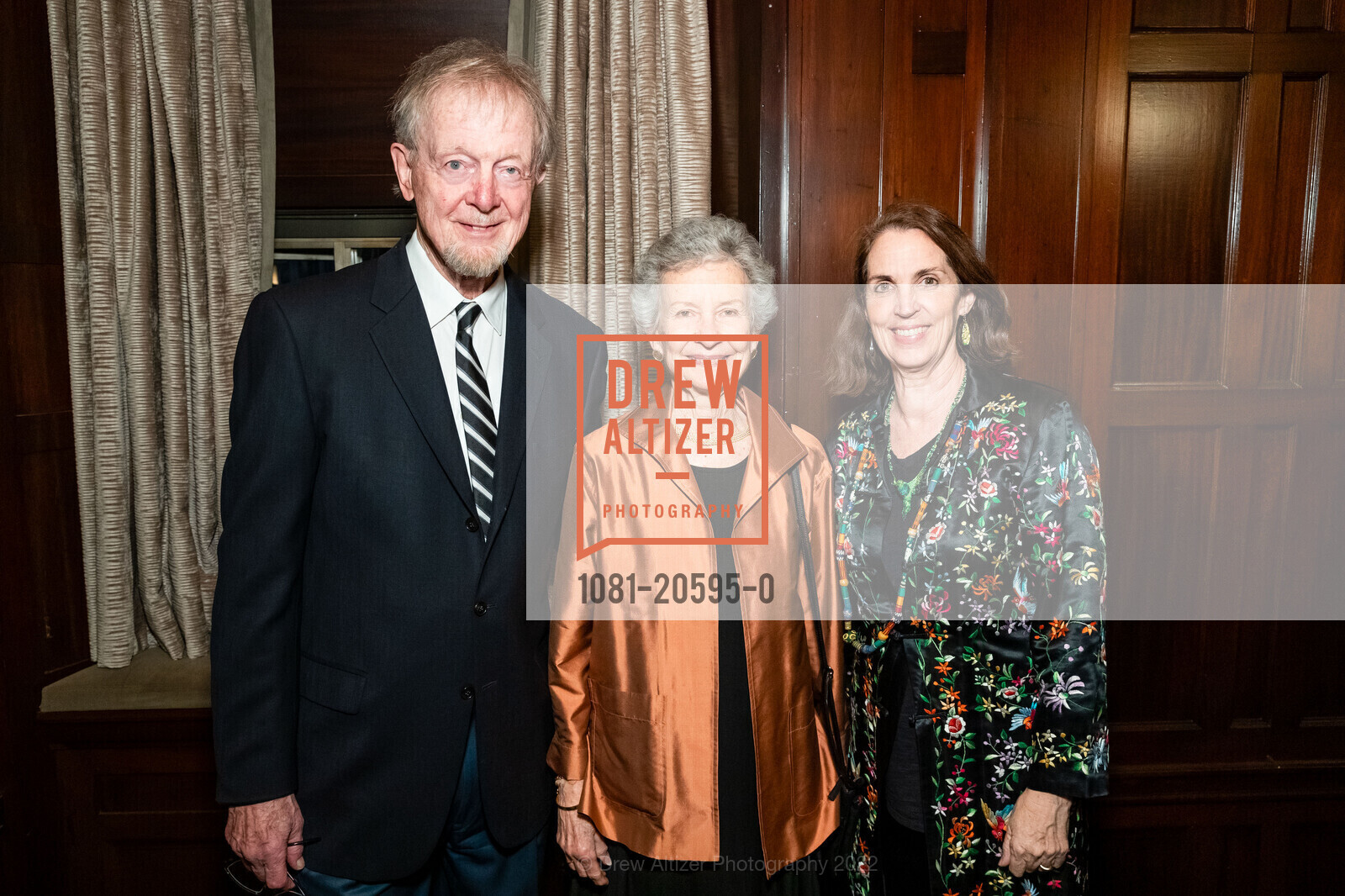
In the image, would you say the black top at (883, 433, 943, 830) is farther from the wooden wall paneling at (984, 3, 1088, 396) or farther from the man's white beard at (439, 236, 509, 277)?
the man's white beard at (439, 236, 509, 277)

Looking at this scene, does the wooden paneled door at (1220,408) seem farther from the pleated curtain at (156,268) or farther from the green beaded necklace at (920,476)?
the pleated curtain at (156,268)

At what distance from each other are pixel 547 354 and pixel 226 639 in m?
0.68

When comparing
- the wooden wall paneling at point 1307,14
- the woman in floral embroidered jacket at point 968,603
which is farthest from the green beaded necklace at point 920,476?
the wooden wall paneling at point 1307,14

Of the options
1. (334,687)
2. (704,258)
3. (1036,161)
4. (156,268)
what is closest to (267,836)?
(334,687)

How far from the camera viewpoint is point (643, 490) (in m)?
1.38

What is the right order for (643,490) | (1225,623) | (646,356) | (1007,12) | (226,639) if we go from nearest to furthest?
(226,639) < (643,490) < (646,356) < (1007,12) < (1225,623)

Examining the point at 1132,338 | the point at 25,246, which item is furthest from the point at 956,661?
the point at 25,246

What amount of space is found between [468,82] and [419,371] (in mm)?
464

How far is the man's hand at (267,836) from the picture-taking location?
1.27 metres

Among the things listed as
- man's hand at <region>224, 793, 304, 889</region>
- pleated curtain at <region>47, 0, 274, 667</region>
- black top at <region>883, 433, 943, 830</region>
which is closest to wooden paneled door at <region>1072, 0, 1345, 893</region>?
black top at <region>883, 433, 943, 830</region>

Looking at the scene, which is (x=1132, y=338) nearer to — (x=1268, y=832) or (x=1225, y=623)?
(x=1225, y=623)

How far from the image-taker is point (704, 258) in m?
1.39

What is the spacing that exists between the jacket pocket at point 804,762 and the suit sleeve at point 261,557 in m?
0.82

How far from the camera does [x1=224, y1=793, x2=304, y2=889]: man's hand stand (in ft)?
4.17
